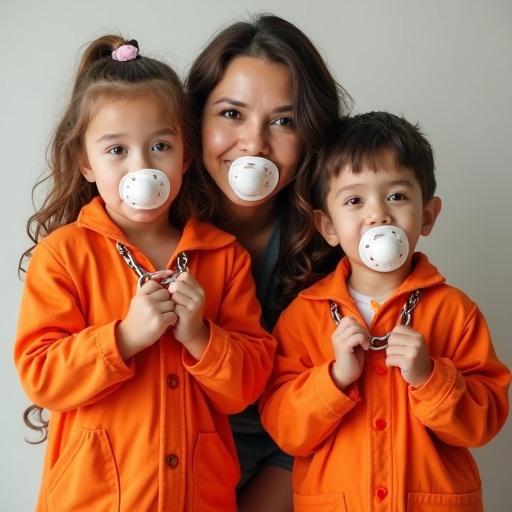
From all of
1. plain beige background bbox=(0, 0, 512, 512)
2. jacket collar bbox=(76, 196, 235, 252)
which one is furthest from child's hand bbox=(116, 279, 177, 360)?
plain beige background bbox=(0, 0, 512, 512)

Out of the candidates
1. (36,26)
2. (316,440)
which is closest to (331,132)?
(316,440)

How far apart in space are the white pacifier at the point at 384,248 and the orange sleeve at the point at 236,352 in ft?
0.67

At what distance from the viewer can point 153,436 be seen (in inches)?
38.8

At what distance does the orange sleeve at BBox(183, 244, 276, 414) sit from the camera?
0.99 m

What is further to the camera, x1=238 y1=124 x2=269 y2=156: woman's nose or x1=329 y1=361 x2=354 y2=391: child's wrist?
x1=238 y1=124 x2=269 y2=156: woman's nose

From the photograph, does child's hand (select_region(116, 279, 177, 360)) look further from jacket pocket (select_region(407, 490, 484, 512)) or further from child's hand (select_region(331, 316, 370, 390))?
jacket pocket (select_region(407, 490, 484, 512))

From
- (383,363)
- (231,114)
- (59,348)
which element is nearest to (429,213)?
(383,363)

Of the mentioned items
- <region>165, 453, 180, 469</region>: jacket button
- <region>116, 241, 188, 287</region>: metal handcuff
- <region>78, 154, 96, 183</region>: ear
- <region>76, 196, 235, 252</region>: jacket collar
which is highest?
<region>78, 154, 96, 183</region>: ear

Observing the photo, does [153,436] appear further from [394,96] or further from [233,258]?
[394,96]

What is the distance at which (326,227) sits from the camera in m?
1.17

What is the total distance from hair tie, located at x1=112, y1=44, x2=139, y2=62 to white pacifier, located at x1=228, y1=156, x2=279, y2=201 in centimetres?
23

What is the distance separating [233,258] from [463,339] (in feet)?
1.22

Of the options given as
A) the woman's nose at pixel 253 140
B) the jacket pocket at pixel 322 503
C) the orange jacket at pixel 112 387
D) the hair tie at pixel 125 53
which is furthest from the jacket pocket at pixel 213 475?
the hair tie at pixel 125 53

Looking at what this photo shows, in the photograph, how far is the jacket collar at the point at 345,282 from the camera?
41.6 inches
